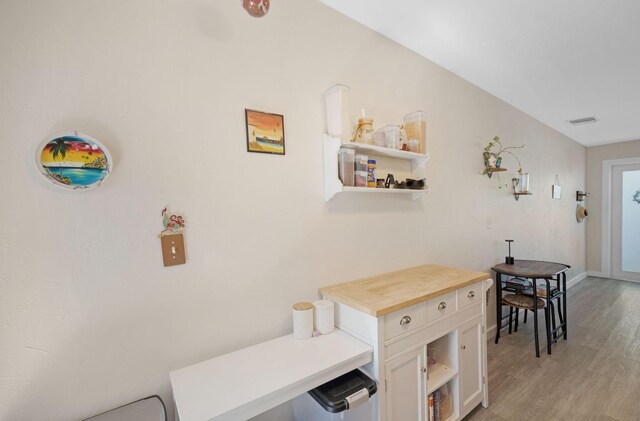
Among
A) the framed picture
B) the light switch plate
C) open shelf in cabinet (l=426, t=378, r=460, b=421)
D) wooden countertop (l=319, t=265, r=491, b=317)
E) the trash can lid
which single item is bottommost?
open shelf in cabinet (l=426, t=378, r=460, b=421)

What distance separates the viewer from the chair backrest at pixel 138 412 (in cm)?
98

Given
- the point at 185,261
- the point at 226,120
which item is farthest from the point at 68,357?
the point at 226,120

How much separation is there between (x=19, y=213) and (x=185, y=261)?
1.79ft

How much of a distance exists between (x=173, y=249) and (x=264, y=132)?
71 centimetres

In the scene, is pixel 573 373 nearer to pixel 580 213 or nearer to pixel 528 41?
pixel 528 41

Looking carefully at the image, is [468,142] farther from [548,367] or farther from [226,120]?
[226,120]

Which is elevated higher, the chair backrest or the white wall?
the white wall

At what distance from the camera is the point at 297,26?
1545 millimetres

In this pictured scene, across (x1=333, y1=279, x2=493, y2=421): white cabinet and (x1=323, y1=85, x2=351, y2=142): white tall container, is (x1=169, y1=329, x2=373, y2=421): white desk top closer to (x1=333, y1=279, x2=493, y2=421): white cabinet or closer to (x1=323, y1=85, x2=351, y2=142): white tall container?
(x1=333, y1=279, x2=493, y2=421): white cabinet

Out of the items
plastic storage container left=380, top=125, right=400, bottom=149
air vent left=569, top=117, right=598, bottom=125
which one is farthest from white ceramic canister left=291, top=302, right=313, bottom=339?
air vent left=569, top=117, right=598, bottom=125

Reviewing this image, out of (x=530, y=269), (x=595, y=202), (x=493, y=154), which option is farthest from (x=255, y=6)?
(x=595, y=202)

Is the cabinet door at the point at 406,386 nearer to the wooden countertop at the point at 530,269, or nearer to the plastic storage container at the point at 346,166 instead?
the plastic storage container at the point at 346,166

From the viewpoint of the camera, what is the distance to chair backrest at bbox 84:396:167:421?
3.22 feet

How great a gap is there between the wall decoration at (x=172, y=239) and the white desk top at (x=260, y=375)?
47 centimetres
